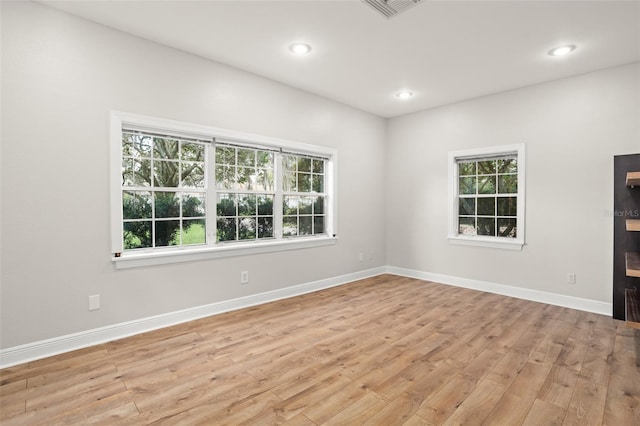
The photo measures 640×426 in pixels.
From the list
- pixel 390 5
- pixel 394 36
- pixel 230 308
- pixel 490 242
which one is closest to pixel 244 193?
pixel 230 308

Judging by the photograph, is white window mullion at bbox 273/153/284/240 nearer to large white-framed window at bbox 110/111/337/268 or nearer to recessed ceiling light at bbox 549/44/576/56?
large white-framed window at bbox 110/111/337/268

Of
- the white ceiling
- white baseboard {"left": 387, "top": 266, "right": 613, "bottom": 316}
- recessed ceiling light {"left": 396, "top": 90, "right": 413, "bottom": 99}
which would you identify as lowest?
white baseboard {"left": 387, "top": 266, "right": 613, "bottom": 316}

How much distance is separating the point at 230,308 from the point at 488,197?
3.99 meters

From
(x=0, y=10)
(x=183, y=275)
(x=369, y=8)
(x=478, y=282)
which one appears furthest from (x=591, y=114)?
(x=0, y=10)

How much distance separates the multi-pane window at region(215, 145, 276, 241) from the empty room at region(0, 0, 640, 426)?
30mm

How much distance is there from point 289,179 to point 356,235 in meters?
1.60

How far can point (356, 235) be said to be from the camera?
537cm

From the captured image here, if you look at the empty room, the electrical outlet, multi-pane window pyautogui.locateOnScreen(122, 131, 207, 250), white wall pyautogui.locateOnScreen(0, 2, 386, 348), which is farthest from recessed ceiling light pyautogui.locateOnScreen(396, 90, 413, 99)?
the electrical outlet

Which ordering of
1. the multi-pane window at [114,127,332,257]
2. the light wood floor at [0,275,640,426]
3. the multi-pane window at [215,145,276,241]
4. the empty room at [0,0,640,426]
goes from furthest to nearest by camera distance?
1. the multi-pane window at [215,145,276,241]
2. the multi-pane window at [114,127,332,257]
3. the empty room at [0,0,640,426]
4. the light wood floor at [0,275,640,426]

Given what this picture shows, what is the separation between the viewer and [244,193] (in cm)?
399

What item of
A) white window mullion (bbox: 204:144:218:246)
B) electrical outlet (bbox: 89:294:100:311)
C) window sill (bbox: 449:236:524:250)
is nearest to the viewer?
electrical outlet (bbox: 89:294:100:311)

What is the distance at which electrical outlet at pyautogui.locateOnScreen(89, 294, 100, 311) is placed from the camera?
2.84m

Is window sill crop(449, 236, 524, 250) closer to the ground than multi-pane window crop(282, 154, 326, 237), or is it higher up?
closer to the ground

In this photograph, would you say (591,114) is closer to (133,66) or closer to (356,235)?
(356,235)
